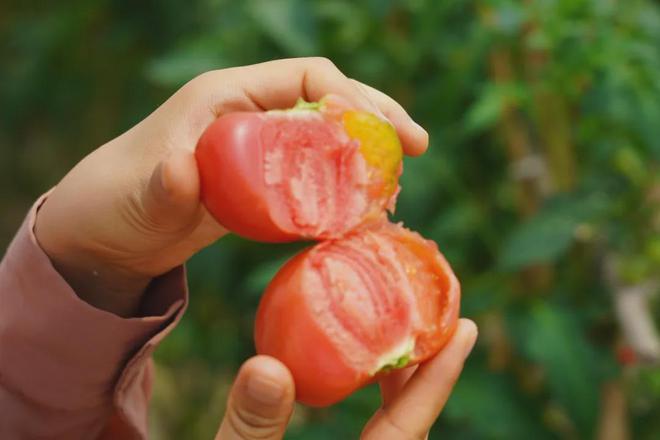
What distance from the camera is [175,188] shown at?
17.9 inches

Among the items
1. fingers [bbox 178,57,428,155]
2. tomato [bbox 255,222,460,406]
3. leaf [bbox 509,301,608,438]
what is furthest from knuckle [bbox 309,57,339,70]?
leaf [bbox 509,301,608,438]

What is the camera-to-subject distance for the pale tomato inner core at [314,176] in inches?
19.0

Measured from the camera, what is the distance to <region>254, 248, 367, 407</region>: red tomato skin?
471 millimetres

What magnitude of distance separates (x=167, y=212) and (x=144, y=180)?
5 cm

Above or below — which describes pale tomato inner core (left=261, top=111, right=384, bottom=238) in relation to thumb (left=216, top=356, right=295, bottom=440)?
above

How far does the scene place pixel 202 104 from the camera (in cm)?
56

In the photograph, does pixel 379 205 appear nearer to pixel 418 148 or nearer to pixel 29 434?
pixel 418 148

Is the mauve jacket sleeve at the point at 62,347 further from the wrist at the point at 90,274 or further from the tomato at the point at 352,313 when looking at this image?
the tomato at the point at 352,313

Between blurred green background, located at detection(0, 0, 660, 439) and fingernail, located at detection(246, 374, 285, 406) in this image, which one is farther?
blurred green background, located at detection(0, 0, 660, 439)

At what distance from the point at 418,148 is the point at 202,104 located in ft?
0.47

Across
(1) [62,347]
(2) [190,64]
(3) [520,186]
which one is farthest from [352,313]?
(2) [190,64]

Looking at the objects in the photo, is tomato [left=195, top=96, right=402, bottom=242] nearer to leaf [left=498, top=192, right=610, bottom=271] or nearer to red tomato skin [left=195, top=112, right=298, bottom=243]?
red tomato skin [left=195, top=112, right=298, bottom=243]

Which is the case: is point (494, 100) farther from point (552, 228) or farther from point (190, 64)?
point (190, 64)

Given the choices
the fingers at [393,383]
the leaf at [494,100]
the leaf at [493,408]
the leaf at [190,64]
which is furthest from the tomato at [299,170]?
the leaf at [190,64]
